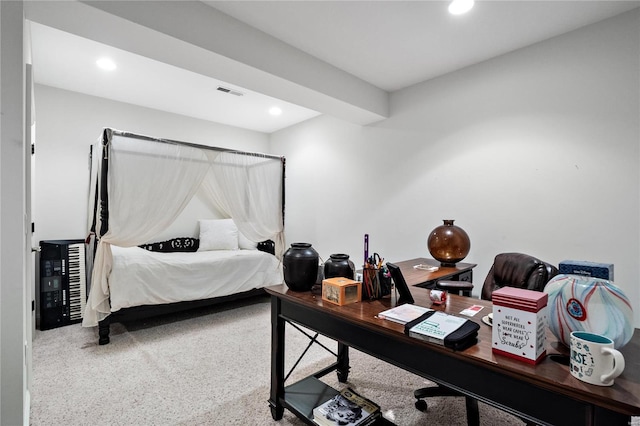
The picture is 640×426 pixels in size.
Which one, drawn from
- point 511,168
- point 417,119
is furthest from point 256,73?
point 511,168

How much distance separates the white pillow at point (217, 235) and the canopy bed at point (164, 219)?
614 mm

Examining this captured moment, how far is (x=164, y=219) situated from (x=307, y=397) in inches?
93.8

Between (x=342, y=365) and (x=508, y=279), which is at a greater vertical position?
(x=508, y=279)

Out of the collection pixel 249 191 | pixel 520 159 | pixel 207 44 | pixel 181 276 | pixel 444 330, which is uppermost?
pixel 207 44

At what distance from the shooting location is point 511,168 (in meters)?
2.67

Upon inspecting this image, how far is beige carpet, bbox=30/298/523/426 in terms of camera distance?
72.3 inches

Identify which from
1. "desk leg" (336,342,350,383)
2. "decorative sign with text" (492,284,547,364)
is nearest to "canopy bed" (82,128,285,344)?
"desk leg" (336,342,350,383)

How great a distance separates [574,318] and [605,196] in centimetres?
193

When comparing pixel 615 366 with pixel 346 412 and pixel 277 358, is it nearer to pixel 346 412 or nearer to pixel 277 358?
pixel 346 412

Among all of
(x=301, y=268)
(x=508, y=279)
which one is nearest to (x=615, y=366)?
(x=301, y=268)

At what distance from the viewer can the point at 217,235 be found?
14.6 ft

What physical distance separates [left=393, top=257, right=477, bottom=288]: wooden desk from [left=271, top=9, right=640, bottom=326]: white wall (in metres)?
0.37

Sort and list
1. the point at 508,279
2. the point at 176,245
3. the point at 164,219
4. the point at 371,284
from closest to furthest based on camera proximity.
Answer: the point at 371,284 → the point at 508,279 → the point at 164,219 → the point at 176,245

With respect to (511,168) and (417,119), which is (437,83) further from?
(511,168)
